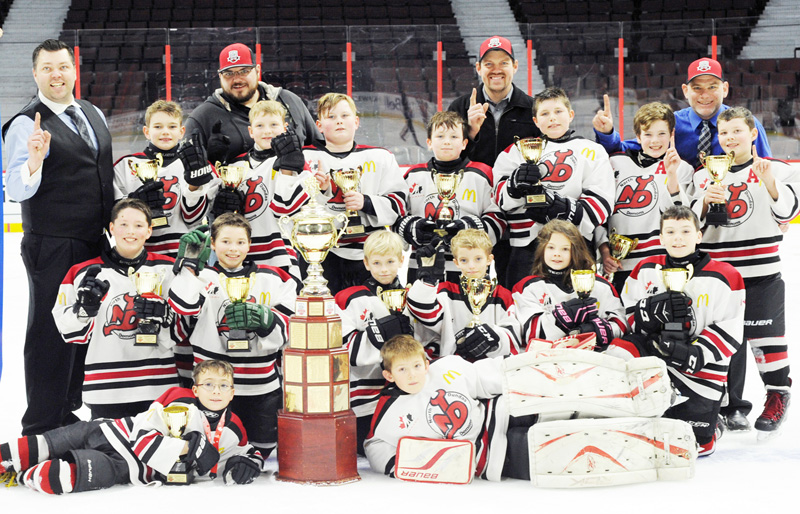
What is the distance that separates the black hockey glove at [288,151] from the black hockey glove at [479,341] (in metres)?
0.89

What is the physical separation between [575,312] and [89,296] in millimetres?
1597

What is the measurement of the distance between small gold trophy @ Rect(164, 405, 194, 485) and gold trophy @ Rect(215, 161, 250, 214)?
101 cm

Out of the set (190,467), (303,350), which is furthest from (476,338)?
(190,467)

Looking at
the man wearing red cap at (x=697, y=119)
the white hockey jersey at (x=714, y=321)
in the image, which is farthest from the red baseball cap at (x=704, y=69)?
the white hockey jersey at (x=714, y=321)

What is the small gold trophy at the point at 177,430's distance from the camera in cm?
290

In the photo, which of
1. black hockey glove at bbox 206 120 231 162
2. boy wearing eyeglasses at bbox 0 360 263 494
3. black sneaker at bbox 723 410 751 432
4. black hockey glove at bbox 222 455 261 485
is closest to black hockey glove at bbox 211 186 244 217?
black hockey glove at bbox 206 120 231 162

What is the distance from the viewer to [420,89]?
32.2 ft

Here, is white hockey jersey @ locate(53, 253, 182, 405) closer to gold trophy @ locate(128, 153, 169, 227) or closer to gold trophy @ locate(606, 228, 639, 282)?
gold trophy @ locate(128, 153, 169, 227)

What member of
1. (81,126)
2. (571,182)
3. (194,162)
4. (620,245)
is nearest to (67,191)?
(81,126)

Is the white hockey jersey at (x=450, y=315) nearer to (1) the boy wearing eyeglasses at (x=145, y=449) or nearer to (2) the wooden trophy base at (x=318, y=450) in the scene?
(2) the wooden trophy base at (x=318, y=450)

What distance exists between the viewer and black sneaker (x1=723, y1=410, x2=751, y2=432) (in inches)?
144

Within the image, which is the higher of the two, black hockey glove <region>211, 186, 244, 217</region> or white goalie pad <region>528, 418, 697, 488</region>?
black hockey glove <region>211, 186, 244, 217</region>

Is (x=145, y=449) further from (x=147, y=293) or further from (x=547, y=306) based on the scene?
(x=547, y=306)

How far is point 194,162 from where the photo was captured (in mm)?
3465
